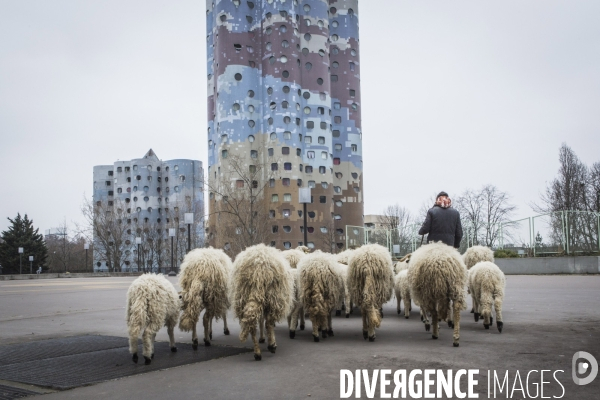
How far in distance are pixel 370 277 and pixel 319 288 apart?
935 mm

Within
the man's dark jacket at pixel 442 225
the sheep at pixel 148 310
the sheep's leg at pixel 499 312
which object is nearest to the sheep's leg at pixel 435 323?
the sheep's leg at pixel 499 312

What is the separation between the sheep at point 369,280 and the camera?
9.13 m

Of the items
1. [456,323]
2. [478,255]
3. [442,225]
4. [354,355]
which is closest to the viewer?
[354,355]

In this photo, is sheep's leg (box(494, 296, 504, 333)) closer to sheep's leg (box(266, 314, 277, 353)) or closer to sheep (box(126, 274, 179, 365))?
sheep's leg (box(266, 314, 277, 353))

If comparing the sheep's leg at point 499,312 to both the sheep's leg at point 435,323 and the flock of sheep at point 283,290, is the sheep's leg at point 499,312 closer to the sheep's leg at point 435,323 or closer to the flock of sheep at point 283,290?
the flock of sheep at point 283,290

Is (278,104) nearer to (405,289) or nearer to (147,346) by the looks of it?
(405,289)

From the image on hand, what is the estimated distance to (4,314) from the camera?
48.2 feet

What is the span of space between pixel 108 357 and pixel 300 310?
3.91m

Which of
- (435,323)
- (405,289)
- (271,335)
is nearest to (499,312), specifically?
(435,323)

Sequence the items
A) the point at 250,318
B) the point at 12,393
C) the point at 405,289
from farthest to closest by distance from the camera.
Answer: the point at 405,289, the point at 250,318, the point at 12,393

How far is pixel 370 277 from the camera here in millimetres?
9305

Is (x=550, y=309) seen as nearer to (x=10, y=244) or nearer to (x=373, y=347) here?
(x=373, y=347)

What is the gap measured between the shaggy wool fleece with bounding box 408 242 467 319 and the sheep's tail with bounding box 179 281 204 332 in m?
3.80

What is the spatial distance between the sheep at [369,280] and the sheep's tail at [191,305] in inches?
111
